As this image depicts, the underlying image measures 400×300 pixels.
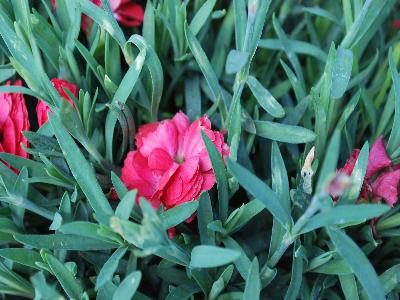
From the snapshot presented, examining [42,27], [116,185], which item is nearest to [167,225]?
[116,185]

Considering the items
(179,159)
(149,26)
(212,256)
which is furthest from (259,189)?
(149,26)

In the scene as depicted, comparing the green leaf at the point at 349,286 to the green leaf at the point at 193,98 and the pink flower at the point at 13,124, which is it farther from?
the pink flower at the point at 13,124

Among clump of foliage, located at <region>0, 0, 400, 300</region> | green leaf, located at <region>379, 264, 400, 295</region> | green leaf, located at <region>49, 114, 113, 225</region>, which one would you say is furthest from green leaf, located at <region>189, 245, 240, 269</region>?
green leaf, located at <region>379, 264, 400, 295</region>

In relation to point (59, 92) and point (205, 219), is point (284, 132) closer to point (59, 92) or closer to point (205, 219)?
point (205, 219)

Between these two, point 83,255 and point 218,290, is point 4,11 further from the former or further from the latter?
point 218,290

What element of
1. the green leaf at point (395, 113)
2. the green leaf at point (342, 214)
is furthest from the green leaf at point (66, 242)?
the green leaf at point (395, 113)
